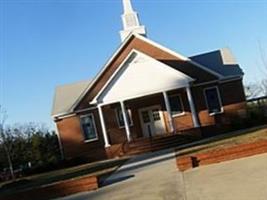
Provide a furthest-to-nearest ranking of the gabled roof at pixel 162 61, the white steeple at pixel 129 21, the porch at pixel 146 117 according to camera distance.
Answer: the white steeple at pixel 129 21, the gabled roof at pixel 162 61, the porch at pixel 146 117

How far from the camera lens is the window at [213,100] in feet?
124

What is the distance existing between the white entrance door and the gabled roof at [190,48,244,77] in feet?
17.6

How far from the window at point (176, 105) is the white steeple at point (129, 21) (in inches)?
322

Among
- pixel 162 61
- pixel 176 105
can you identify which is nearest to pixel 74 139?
pixel 176 105

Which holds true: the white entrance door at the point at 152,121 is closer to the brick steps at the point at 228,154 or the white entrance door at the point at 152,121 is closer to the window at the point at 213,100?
the window at the point at 213,100

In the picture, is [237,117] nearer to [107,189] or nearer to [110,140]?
[110,140]

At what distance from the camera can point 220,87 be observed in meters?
37.7

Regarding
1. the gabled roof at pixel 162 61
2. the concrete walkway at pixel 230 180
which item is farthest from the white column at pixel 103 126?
the concrete walkway at pixel 230 180

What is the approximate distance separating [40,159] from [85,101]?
7.73 metres

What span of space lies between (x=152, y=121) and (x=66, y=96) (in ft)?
28.7

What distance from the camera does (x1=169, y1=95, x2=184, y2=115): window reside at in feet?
124

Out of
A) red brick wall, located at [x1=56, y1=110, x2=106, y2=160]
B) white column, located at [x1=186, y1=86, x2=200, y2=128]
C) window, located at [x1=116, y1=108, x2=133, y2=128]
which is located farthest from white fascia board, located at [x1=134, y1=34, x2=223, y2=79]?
red brick wall, located at [x1=56, y1=110, x2=106, y2=160]

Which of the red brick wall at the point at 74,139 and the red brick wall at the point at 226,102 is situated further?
the red brick wall at the point at 74,139

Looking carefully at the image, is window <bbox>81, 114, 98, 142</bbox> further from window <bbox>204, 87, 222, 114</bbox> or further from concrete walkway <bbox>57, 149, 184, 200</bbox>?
concrete walkway <bbox>57, 149, 184, 200</bbox>
